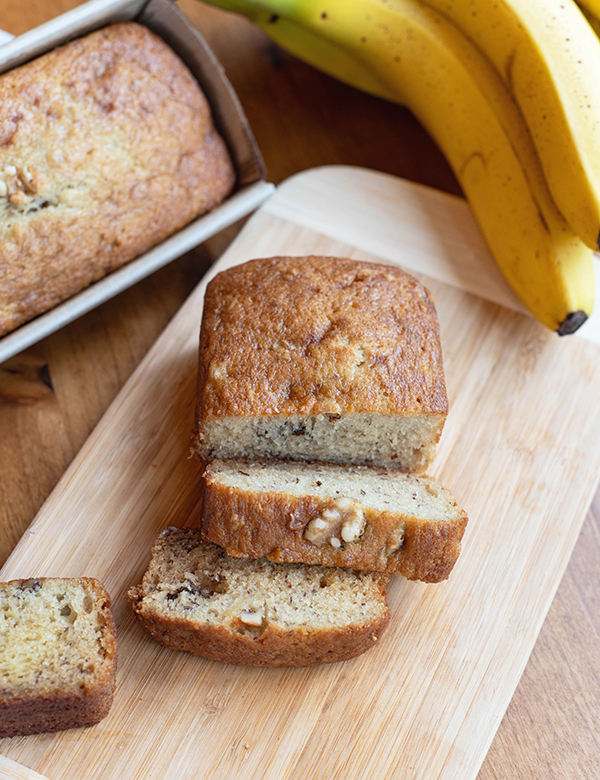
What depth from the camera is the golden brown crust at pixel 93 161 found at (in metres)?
2.16

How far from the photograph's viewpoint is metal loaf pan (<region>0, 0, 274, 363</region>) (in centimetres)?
218

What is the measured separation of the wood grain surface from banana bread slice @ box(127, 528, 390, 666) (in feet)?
1.88

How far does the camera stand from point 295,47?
2.83m

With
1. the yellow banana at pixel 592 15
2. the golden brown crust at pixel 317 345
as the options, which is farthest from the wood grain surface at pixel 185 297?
the yellow banana at pixel 592 15

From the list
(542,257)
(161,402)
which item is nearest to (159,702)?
(161,402)

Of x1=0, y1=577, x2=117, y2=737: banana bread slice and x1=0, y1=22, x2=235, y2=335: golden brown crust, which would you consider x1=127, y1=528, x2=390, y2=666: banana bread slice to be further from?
x1=0, y1=22, x2=235, y2=335: golden brown crust

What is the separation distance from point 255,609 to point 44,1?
2.56m

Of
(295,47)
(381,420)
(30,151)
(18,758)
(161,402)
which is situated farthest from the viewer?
(295,47)

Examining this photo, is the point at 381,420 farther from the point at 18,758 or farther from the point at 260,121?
the point at 260,121

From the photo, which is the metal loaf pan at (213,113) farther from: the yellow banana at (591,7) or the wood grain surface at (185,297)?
the yellow banana at (591,7)

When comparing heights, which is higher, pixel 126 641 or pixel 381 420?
pixel 381 420

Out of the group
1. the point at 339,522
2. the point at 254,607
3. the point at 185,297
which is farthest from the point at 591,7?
the point at 254,607

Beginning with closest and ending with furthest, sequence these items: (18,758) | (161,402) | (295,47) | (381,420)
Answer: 1. (18,758)
2. (381,420)
3. (161,402)
4. (295,47)

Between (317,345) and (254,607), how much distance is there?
30.1 inches
